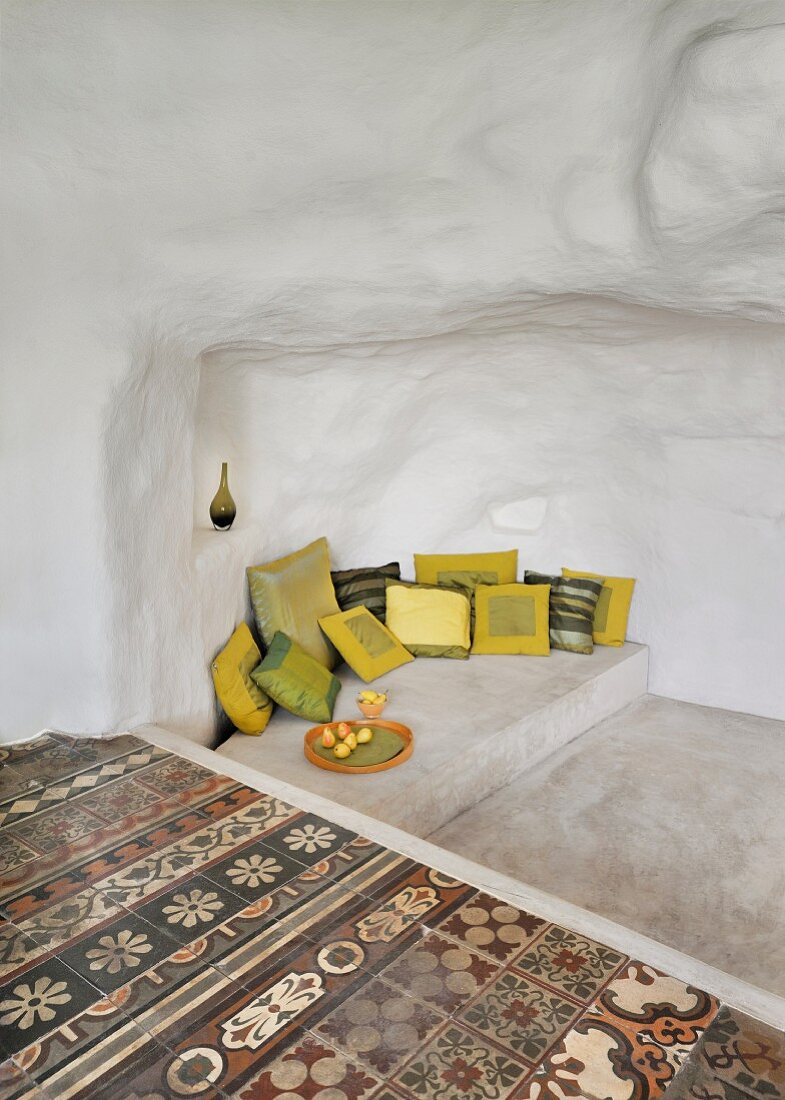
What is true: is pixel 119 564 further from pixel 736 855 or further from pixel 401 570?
pixel 736 855

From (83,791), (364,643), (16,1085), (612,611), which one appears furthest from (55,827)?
(612,611)

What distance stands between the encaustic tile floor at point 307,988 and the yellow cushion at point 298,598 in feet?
5.39

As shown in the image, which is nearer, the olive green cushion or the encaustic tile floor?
the encaustic tile floor

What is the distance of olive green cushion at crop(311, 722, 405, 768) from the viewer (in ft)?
11.6

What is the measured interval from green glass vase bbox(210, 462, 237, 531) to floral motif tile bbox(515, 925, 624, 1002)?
2616 millimetres

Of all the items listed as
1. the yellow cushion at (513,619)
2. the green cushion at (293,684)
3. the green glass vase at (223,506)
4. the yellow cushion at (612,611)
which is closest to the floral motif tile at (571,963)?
the green cushion at (293,684)

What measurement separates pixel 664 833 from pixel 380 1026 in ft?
7.13

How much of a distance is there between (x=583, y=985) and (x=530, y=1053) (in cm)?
25

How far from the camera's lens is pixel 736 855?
11.7 feet

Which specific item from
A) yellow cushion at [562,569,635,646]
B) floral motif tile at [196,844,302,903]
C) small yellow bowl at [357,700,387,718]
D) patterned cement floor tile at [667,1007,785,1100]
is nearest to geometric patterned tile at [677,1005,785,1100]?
patterned cement floor tile at [667,1007,785,1100]

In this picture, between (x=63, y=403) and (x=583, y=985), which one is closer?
(x=583, y=985)

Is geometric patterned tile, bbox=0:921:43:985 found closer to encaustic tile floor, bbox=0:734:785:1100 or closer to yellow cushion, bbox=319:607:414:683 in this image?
encaustic tile floor, bbox=0:734:785:1100

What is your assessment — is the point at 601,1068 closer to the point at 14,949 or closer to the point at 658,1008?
the point at 658,1008

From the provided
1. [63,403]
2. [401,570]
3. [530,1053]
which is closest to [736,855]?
[530,1053]
